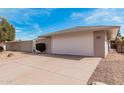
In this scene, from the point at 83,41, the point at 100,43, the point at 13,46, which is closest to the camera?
the point at 100,43

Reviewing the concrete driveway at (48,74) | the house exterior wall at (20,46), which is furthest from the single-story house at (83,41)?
the house exterior wall at (20,46)

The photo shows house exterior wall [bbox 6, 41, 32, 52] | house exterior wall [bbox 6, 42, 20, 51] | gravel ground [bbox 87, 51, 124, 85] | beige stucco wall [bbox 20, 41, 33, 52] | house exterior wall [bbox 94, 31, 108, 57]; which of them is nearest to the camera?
gravel ground [bbox 87, 51, 124, 85]

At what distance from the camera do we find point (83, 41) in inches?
485

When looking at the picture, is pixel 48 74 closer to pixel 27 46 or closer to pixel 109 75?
pixel 109 75

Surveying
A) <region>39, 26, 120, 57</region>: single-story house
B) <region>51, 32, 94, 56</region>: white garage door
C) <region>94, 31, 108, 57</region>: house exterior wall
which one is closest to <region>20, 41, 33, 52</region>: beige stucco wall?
<region>39, 26, 120, 57</region>: single-story house

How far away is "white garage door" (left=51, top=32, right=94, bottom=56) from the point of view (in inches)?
467

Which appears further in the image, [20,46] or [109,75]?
[20,46]

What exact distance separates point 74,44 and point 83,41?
1.15m

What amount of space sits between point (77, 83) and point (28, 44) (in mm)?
19739

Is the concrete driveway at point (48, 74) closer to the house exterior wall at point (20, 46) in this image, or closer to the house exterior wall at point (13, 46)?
the house exterior wall at point (20, 46)

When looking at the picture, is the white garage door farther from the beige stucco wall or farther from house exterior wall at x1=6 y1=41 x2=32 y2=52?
house exterior wall at x1=6 y1=41 x2=32 y2=52

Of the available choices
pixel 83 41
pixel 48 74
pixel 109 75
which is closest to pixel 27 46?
pixel 83 41
